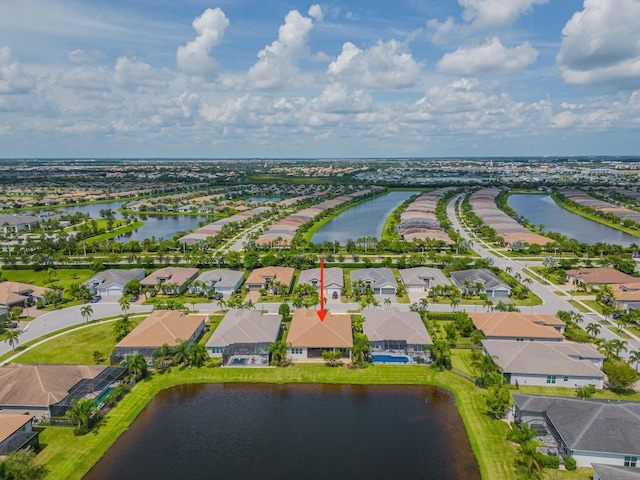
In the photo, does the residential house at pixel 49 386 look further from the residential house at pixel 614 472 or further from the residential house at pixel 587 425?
the residential house at pixel 614 472

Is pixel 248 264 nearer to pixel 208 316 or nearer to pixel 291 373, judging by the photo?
pixel 208 316

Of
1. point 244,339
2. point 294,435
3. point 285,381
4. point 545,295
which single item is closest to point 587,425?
point 294,435

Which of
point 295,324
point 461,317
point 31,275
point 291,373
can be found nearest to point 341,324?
point 295,324

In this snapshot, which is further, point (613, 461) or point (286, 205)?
point (286, 205)

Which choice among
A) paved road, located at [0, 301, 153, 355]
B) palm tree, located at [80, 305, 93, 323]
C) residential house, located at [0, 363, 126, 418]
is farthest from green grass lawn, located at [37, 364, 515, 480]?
paved road, located at [0, 301, 153, 355]

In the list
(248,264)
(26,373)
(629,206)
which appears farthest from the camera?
(629,206)

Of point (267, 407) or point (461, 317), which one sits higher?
point (461, 317)
